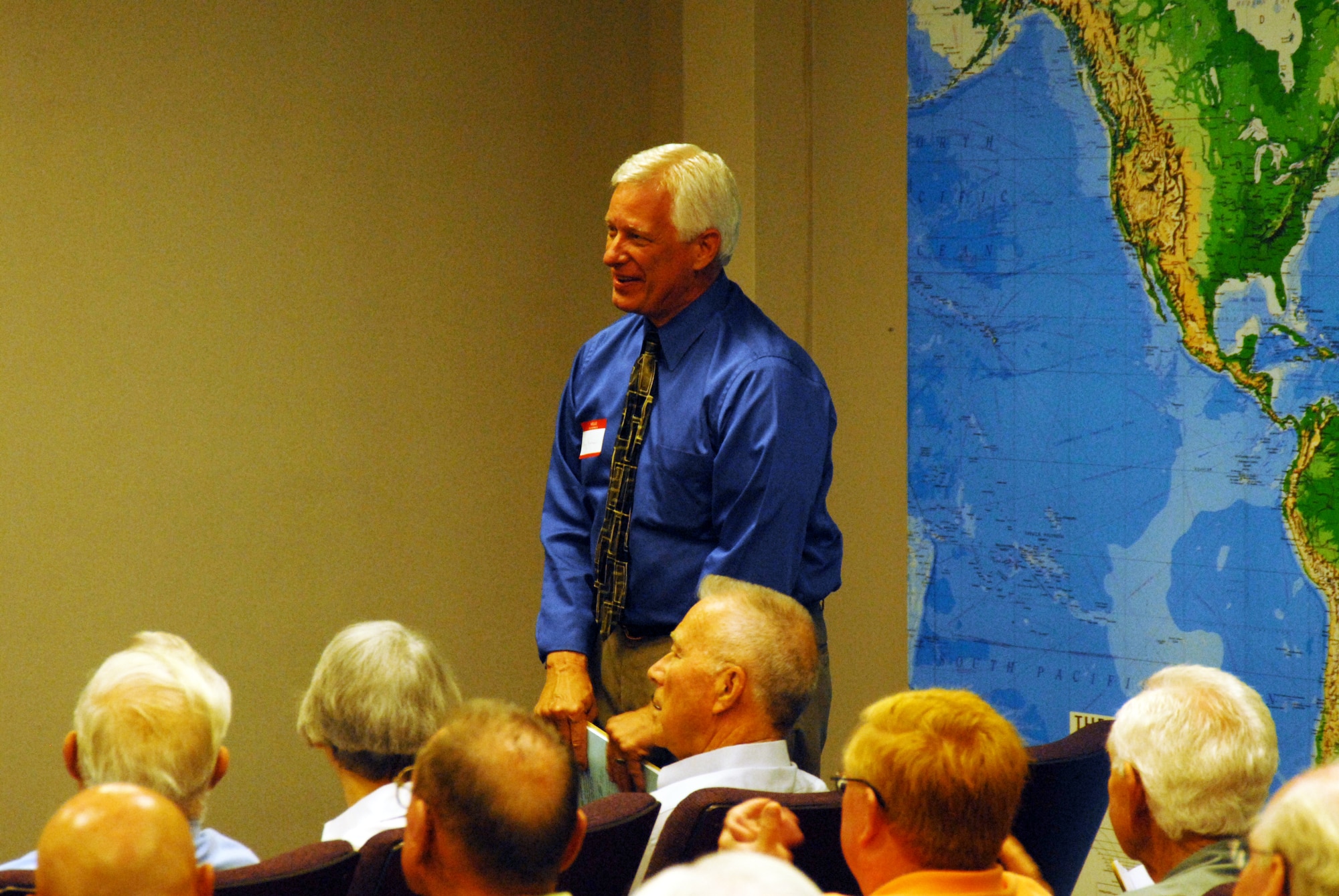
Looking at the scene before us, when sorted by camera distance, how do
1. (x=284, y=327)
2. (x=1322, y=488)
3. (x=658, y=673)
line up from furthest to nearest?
(x=284, y=327), (x=1322, y=488), (x=658, y=673)

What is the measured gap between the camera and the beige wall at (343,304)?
11.7 ft

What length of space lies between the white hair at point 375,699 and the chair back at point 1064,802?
0.96 m

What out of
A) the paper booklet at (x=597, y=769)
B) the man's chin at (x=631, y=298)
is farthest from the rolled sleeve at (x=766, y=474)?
the paper booklet at (x=597, y=769)

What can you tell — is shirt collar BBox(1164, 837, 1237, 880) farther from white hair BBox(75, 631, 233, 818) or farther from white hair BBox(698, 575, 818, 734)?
white hair BBox(75, 631, 233, 818)

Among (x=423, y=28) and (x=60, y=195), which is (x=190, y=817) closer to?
(x=60, y=195)

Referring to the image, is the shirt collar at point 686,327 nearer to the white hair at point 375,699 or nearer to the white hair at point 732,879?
the white hair at point 375,699

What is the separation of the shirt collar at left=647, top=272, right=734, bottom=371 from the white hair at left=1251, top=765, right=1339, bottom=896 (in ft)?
5.87

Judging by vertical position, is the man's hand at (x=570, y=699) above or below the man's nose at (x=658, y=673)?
below

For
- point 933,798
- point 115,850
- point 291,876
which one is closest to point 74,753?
point 291,876

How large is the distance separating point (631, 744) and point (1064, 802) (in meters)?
0.77

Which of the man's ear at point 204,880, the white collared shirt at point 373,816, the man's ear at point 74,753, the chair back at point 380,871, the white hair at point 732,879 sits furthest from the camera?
the white collared shirt at point 373,816

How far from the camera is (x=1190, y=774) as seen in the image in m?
2.05

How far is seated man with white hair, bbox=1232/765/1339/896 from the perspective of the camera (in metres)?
1.40

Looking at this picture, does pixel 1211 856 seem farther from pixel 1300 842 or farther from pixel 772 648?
pixel 772 648
